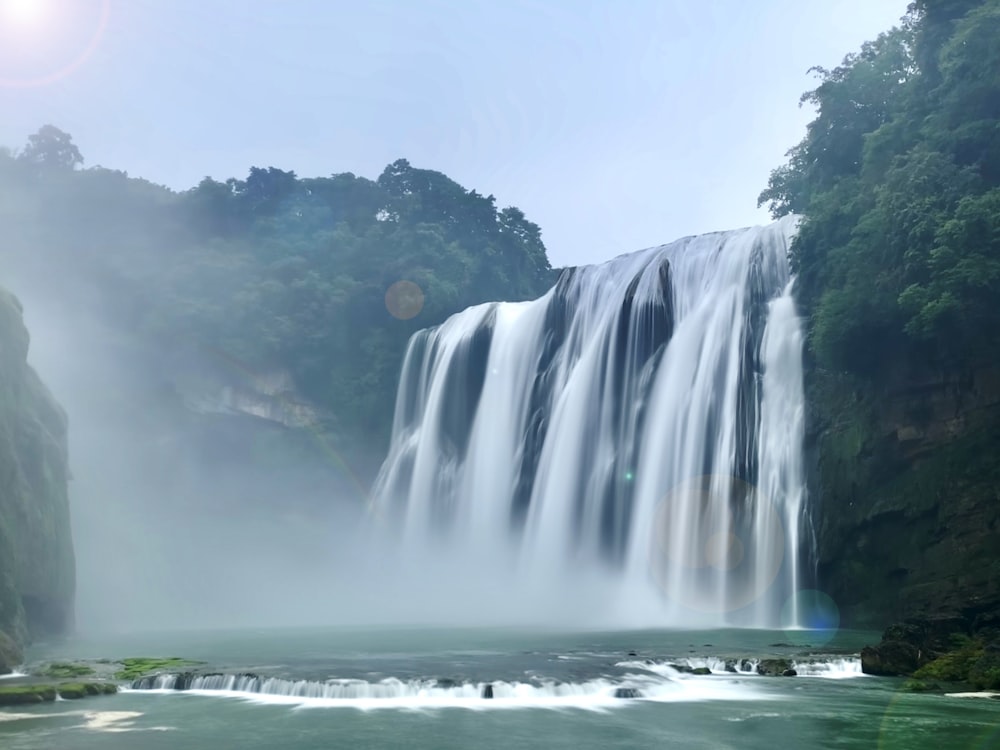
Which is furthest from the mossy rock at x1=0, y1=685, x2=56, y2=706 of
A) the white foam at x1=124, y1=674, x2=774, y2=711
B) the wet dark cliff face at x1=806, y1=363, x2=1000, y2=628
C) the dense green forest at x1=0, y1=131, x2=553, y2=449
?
the dense green forest at x1=0, y1=131, x2=553, y2=449

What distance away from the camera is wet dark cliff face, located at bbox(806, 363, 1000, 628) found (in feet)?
87.5

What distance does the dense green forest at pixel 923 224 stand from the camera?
2730 centimetres

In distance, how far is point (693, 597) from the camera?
1328 inches

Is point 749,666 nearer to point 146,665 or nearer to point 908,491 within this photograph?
point 908,491

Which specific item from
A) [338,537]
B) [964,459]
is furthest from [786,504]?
[338,537]

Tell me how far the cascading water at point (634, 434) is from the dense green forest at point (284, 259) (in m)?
6.48

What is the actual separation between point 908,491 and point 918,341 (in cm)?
457

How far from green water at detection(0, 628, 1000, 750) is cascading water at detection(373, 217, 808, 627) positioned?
358 inches

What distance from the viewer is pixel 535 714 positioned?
1728 centimetres

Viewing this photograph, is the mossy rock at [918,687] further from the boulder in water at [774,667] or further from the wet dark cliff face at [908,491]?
the wet dark cliff face at [908,491]

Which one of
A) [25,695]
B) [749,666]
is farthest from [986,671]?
[25,695]

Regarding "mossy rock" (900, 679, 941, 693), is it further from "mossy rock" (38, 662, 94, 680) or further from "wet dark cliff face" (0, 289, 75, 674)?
"wet dark cliff face" (0, 289, 75, 674)

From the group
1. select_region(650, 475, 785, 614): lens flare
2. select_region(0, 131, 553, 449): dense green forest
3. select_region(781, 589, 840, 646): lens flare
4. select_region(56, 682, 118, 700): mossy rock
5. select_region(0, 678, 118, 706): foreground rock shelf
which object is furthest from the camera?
select_region(0, 131, 553, 449): dense green forest

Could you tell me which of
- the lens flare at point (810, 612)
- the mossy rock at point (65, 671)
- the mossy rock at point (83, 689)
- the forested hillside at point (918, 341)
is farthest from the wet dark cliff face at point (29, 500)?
the forested hillside at point (918, 341)
